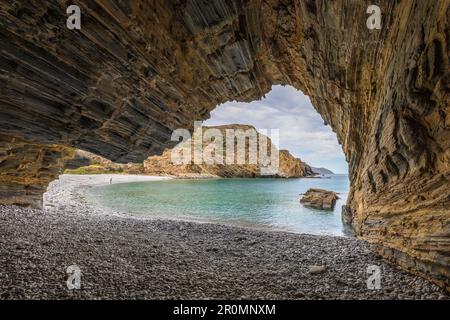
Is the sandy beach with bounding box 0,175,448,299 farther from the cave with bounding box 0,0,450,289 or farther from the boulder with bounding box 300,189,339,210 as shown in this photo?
the boulder with bounding box 300,189,339,210

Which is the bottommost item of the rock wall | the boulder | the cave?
the boulder

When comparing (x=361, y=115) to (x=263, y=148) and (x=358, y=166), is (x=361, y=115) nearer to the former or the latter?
(x=358, y=166)

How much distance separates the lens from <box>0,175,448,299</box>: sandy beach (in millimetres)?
6500

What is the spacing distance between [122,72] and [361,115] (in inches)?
446

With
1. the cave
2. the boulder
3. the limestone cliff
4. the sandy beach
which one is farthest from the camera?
the limestone cliff

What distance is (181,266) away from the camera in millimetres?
8750

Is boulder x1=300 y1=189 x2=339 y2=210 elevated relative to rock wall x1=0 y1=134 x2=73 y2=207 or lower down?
lower down

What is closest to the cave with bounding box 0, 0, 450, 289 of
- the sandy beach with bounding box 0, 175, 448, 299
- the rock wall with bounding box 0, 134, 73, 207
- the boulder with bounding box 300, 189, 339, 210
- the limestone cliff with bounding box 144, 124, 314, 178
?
the rock wall with bounding box 0, 134, 73, 207

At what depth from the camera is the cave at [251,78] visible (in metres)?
6.32

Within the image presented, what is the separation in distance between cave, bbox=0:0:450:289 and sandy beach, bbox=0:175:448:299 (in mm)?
1618

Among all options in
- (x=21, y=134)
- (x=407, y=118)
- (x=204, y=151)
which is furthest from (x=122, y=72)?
(x=204, y=151)

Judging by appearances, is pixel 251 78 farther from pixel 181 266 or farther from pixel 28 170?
pixel 28 170

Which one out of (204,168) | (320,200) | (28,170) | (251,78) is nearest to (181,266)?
(251,78)

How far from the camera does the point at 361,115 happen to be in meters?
11.9
